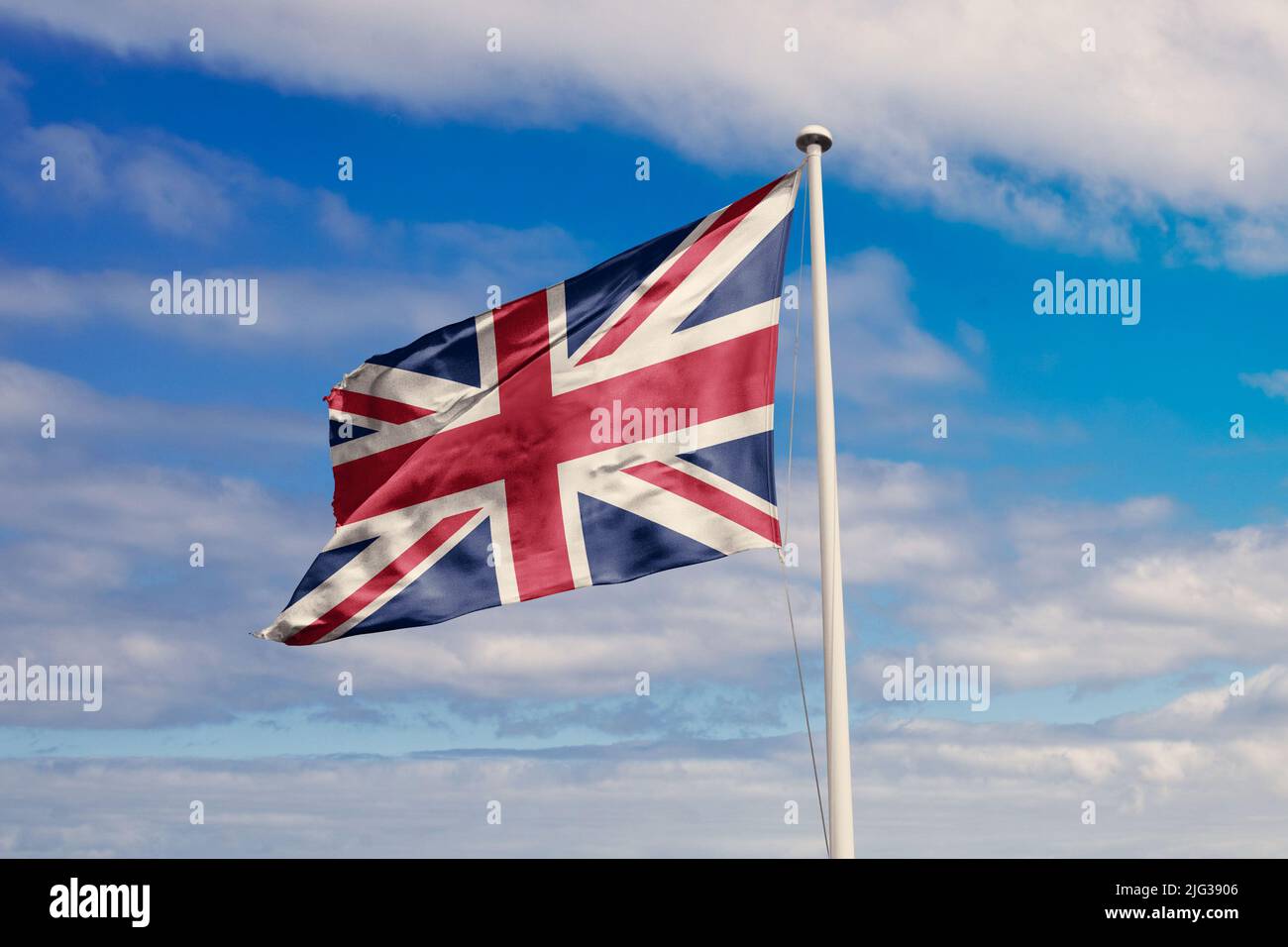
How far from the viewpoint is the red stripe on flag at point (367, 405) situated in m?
13.2

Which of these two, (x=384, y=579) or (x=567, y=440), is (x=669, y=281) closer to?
(x=567, y=440)

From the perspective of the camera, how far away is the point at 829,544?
34.0 ft

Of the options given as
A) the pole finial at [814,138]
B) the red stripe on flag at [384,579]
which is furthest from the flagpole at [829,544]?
the red stripe on flag at [384,579]

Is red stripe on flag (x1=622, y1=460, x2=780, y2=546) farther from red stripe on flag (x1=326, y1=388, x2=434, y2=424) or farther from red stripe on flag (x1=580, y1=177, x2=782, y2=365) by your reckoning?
red stripe on flag (x1=326, y1=388, x2=434, y2=424)

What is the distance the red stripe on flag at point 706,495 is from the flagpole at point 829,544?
31.2 inches

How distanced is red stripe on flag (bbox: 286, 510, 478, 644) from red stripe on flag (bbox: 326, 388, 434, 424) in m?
1.42

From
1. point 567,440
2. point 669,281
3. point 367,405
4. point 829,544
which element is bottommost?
point 829,544

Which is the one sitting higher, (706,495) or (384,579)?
(706,495)

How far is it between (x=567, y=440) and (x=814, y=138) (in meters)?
3.96

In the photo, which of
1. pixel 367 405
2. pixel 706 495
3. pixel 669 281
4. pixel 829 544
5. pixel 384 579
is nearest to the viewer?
pixel 829 544

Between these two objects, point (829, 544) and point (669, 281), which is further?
point (669, 281)

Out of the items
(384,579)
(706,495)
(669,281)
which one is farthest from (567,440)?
(384,579)
